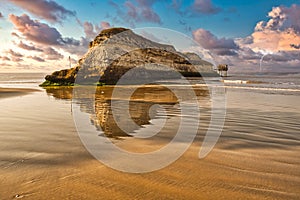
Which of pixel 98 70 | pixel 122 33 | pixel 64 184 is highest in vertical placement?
pixel 122 33

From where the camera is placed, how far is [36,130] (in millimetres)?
5332

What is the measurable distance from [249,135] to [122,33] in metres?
55.3

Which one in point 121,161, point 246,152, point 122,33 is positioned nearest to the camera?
point 121,161

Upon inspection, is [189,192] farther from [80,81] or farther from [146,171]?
[80,81]

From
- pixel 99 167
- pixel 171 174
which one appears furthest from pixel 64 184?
pixel 171 174

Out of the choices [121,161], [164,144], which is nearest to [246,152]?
[164,144]

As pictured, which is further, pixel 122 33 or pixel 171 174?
pixel 122 33

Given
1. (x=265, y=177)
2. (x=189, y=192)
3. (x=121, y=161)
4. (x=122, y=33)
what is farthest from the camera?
(x=122, y=33)

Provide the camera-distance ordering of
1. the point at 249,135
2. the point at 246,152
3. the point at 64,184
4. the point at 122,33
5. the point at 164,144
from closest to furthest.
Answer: the point at 64,184, the point at 246,152, the point at 164,144, the point at 249,135, the point at 122,33

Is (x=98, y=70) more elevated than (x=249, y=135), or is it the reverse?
(x=98, y=70)

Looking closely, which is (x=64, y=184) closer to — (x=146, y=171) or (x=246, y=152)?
(x=146, y=171)

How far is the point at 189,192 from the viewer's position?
8.08 feet

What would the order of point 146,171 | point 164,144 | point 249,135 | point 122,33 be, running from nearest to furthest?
point 146,171, point 164,144, point 249,135, point 122,33

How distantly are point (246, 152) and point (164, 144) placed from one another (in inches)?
57.8
